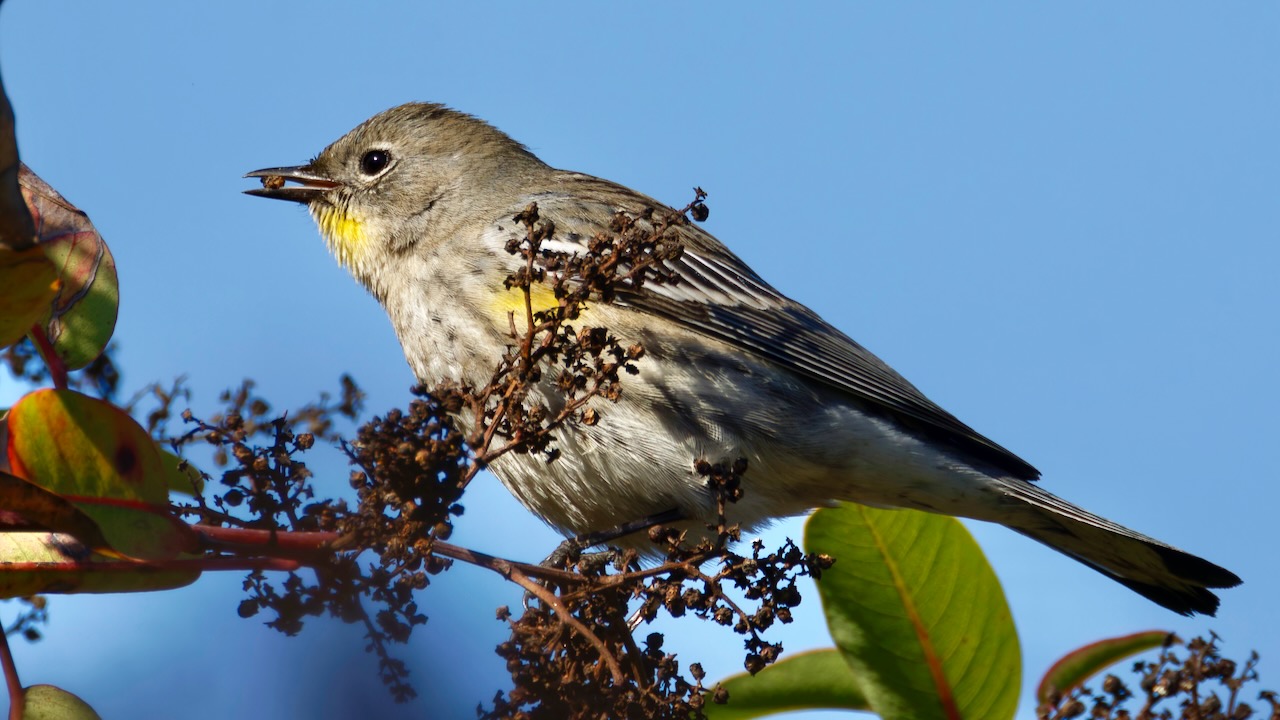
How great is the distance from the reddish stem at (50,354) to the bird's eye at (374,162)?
3.51 metres

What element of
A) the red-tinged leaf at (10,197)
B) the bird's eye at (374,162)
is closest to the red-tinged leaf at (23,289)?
the red-tinged leaf at (10,197)

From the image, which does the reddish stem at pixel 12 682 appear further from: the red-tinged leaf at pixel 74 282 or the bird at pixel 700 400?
the bird at pixel 700 400

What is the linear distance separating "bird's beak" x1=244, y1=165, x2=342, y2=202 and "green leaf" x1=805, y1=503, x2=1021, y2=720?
10.9 ft

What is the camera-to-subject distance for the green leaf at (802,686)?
3.16 m

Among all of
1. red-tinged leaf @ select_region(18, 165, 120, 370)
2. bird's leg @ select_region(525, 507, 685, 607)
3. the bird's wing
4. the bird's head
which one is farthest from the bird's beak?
red-tinged leaf @ select_region(18, 165, 120, 370)

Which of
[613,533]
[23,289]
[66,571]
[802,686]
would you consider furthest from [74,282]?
[613,533]

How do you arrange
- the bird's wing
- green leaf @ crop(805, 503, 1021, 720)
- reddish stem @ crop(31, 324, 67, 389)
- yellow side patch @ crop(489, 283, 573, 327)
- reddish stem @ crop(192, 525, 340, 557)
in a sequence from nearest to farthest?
reddish stem @ crop(192, 525, 340, 557) < reddish stem @ crop(31, 324, 67, 389) < green leaf @ crop(805, 503, 1021, 720) < yellow side patch @ crop(489, 283, 573, 327) < the bird's wing

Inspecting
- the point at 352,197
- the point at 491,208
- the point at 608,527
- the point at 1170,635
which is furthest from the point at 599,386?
the point at 352,197

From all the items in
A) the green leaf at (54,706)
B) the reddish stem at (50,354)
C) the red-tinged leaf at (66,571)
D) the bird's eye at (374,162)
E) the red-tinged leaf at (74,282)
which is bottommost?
the green leaf at (54,706)

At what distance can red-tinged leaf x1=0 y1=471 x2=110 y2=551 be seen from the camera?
1896 millimetres

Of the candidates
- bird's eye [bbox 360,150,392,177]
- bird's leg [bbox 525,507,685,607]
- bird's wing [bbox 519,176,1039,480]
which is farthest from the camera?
bird's eye [bbox 360,150,392,177]

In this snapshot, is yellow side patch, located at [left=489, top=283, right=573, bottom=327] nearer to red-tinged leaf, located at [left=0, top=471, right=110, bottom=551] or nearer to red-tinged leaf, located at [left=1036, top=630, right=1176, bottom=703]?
red-tinged leaf, located at [left=1036, top=630, right=1176, bottom=703]

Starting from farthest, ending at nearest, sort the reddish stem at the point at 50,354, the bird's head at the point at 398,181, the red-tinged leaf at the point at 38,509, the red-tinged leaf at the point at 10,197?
1. the bird's head at the point at 398,181
2. the reddish stem at the point at 50,354
3. the red-tinged leaf at the point at 38,509
4. the red-tinged leaf at the point at 10,197

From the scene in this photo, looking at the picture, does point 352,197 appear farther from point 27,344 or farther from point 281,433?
point 281,433
